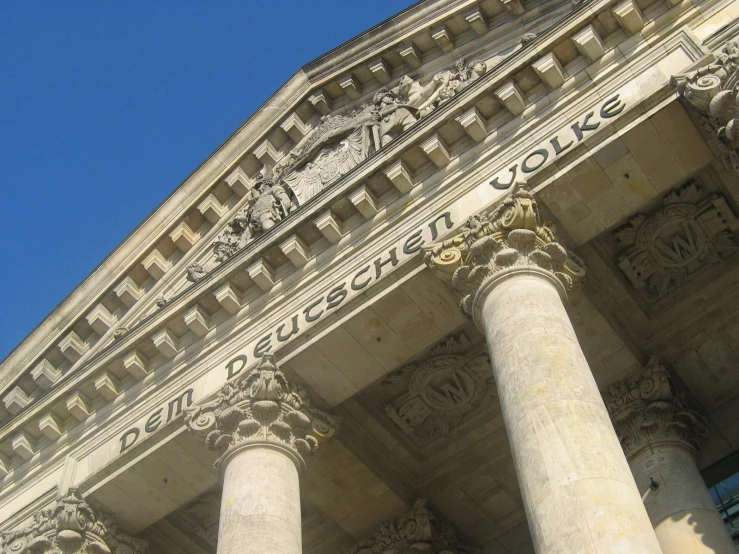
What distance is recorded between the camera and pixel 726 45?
1366 cm

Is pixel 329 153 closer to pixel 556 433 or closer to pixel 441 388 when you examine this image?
pixel 441 388

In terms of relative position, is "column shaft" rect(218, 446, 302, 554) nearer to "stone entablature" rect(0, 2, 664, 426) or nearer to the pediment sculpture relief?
"stone entablature" rect(0, 2, 664, 426)

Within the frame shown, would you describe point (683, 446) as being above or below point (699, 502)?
above

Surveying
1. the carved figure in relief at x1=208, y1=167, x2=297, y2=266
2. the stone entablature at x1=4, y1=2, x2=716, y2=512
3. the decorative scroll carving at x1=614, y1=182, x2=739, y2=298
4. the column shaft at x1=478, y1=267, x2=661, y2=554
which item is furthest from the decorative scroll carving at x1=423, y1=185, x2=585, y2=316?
the carved figure in relief at x1=208, y1=167, x2=297, y2=266

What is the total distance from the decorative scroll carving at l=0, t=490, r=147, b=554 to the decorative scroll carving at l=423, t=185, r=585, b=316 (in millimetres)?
7001

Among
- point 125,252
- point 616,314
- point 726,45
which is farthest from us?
point 125,252

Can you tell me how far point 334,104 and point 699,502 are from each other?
1103 cm

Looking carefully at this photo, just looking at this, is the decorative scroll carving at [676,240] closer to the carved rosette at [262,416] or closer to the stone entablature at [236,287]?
the stone entablature at [236,287]

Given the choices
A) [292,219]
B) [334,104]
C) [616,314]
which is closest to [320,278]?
[292,219]

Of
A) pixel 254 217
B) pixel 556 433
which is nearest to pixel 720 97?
pixel 556 433

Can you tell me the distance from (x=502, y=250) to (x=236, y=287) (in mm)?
5197

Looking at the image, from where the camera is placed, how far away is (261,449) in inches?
582

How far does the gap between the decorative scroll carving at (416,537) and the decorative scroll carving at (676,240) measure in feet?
17.0

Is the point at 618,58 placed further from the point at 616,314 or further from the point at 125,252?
the point at 125,252
